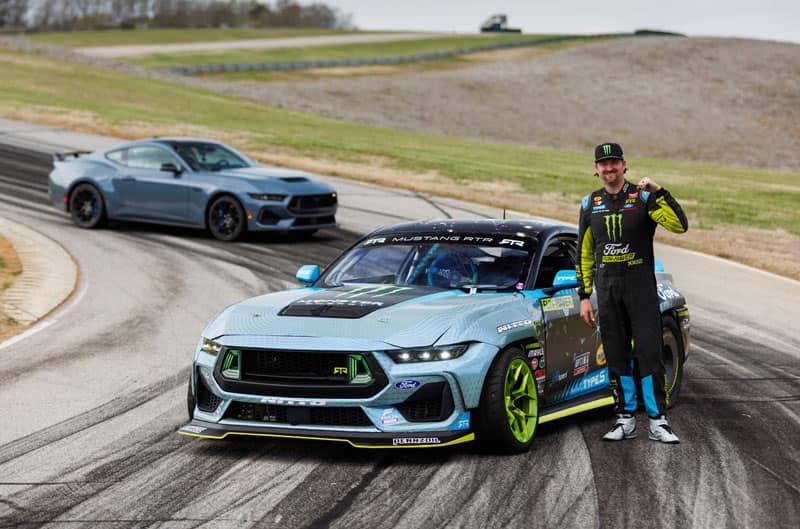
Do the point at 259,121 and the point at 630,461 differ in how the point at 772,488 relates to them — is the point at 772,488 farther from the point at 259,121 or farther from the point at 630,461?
the point at 259,121

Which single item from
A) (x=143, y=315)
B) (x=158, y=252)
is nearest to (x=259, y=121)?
(x=158, y=252)

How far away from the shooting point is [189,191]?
59.6ft

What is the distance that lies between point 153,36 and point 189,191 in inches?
3108

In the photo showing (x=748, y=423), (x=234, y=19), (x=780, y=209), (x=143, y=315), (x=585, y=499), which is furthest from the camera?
(x=234, y=19)

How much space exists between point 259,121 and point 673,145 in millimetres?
19996

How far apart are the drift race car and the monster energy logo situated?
0.45m

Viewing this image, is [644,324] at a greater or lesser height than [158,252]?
greater

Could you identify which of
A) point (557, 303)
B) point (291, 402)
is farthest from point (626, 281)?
point (291, 402)

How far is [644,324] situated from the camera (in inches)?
297

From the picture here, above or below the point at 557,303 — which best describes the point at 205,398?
below

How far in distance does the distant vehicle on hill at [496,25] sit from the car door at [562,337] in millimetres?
128314

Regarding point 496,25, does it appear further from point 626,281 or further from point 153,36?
point 626,281

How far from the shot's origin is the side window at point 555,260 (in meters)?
8.17

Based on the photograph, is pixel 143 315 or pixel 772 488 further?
pixel 143 315
